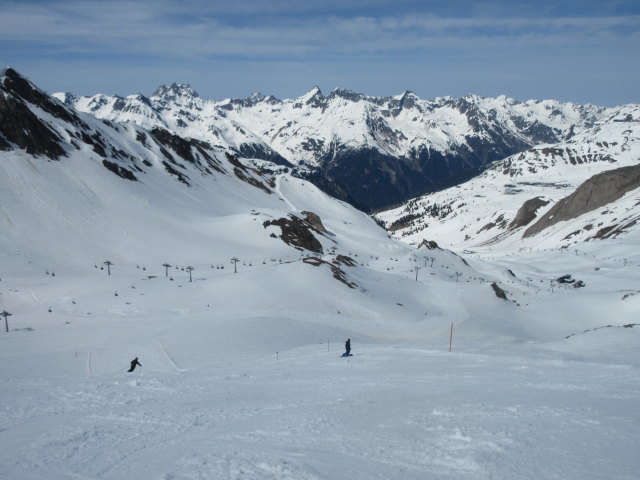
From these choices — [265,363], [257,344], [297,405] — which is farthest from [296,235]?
[297,405]

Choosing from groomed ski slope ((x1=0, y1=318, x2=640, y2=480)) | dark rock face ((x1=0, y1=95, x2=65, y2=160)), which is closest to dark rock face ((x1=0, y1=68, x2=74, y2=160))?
dark rock face ((x1=0, y1=95, x2=65, y2=160))

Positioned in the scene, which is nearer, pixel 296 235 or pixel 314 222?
pixel 296 235

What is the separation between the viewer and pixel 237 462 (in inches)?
442

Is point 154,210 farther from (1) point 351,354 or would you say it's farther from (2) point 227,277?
(1) point 351,354

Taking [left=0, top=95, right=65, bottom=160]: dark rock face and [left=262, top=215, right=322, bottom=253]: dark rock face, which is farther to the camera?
[left=262, top=215, right=322, bottom=253]: dark rock face

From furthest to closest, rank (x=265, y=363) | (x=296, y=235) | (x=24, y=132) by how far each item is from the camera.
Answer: (x=296, y=235), (x=24, y=132), (x=265, y=363)

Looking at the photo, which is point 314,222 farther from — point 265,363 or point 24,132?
point 265,363

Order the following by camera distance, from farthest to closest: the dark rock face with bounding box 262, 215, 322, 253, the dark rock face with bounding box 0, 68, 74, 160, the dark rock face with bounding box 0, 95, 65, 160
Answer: the dark rock face with bounding box 262, 215, 322, 253, the dark rock face with bounding box 0, 68, 74, 160, the dark rock face with bounding box 0, 95, 65, 160

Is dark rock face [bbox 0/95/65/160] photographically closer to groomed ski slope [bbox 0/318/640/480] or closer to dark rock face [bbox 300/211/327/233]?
dark rock face [bbox 300/211/327/233]

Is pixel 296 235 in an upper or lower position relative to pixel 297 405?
upper

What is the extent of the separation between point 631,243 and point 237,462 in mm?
151732

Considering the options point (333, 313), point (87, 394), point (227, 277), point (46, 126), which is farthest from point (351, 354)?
point (46, 126)

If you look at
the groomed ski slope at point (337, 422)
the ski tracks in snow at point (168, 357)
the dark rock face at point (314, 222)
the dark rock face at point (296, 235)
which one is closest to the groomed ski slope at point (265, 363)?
the groomed ski slope at point (337, 422)

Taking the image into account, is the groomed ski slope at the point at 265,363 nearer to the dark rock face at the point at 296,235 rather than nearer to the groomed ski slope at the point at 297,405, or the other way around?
the groomed ski slope at the point at 297,405
